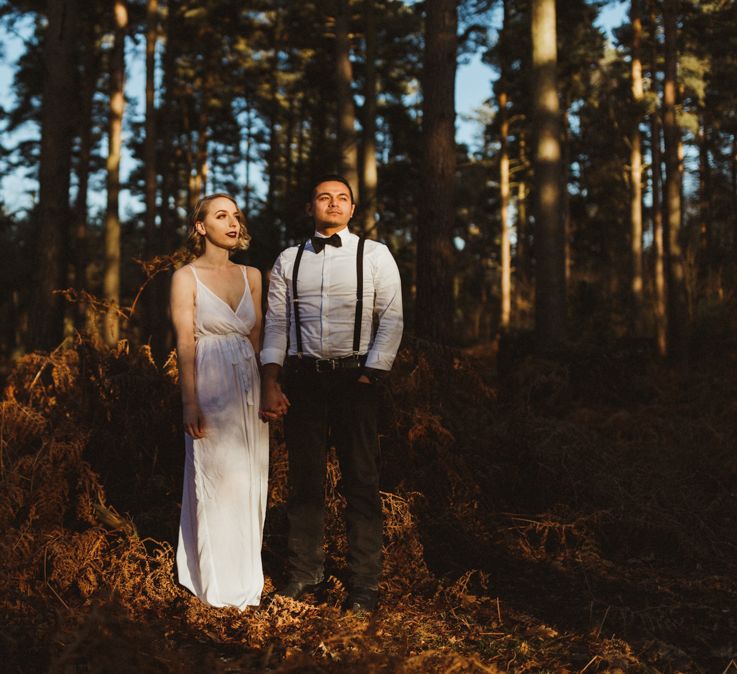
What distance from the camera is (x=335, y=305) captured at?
176 inches

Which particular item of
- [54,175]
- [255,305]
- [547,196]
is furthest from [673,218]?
[255,305]

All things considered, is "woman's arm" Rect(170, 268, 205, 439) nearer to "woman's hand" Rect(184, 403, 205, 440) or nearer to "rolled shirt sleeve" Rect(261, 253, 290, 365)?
"woman's hand" Rect(184, 403, 205, 440)

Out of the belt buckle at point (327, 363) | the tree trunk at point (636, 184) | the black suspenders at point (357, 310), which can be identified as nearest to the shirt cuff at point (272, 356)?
the black suspenders at point (357, 310)

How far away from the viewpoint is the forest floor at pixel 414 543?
12.4 feet

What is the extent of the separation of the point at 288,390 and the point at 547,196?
29.1 ft

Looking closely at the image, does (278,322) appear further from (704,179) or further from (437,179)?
(704,179)

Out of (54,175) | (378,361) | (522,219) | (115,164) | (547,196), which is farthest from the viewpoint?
(522,219)

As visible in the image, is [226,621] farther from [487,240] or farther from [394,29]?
[487,240]

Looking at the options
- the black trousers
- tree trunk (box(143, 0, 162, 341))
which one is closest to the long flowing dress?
the black trousers

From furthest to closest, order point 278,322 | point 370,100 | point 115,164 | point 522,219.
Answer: point 522,219
point 370,100
point 115,164
point 278,322

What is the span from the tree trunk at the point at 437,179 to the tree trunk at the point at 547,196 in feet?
11.9

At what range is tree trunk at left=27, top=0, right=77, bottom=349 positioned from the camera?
11570 millimetres

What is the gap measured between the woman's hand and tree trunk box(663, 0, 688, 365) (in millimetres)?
12326

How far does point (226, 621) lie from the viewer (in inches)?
167
